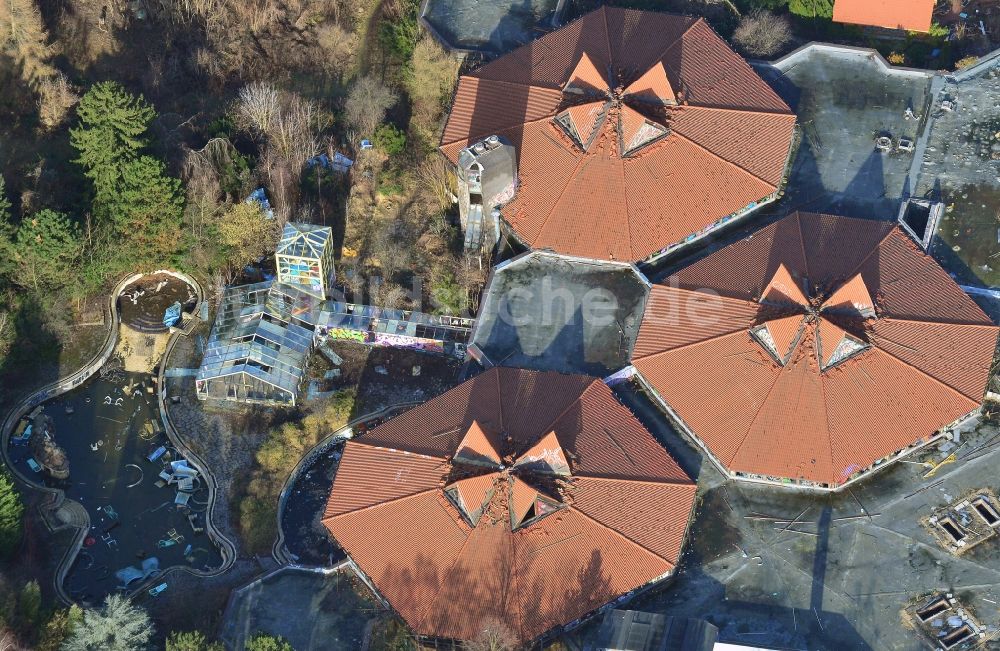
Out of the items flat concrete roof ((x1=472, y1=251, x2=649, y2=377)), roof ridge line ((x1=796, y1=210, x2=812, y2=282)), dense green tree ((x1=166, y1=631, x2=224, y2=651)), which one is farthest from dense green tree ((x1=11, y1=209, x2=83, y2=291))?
roof ridge line ((x1=796, y1=210, x2=812, y2=282))

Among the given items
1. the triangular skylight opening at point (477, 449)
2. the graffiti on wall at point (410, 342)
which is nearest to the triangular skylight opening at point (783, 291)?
the triangular skylight opening at point (477, 449)

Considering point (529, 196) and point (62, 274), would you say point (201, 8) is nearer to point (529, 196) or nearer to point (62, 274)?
point (62, 274)

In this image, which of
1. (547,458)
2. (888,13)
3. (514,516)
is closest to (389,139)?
(547,458)

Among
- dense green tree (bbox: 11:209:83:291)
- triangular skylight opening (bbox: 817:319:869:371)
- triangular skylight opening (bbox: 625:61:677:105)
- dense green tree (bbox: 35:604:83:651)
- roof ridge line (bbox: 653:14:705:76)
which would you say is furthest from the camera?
roof ridge line (bbox: 653:14:705:76)

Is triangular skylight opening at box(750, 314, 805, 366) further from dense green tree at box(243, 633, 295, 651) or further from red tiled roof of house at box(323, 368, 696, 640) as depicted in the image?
dense green tree at box(243, 633, 295, 651)

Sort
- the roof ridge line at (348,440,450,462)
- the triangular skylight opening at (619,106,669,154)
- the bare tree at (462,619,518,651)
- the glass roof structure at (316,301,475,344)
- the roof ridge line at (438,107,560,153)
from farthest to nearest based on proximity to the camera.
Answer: the glass roof structure at (316,301,475,344) < the roof ridge line at (438,107,560,153) < the triangular skylight opening at (619,106,669,154) < the roof ridge line at (348,440,450,462) < the bare tree at (462,619,518,651)

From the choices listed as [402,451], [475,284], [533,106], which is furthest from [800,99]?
[402,451]
